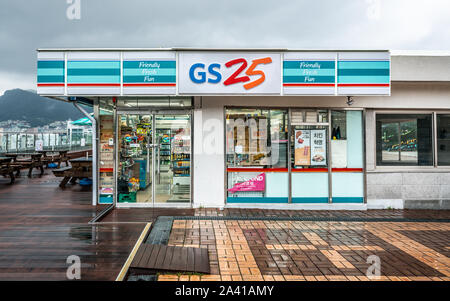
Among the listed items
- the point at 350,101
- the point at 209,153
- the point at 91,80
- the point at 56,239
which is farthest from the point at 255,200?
the point at 91,80

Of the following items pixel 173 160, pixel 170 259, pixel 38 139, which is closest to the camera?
pixel 170 259

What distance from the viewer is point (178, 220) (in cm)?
600

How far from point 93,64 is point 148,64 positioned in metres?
1.13

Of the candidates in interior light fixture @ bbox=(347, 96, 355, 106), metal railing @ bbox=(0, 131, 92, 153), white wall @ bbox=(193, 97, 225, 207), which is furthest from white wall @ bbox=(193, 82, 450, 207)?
metal railing @ bbox=(0, 131, 92, 153)

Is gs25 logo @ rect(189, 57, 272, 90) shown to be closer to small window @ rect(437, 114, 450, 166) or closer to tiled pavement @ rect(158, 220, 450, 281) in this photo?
tiled pavement @ rect(158, 220, 450, 281)

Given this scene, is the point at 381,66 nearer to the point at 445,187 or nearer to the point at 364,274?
the point at 445,187

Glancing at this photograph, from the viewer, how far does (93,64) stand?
625cm

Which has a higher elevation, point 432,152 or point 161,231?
point 432,152

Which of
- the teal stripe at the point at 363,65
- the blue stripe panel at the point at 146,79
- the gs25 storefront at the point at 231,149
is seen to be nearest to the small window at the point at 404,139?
the gs25 storefront at the point at 231,149

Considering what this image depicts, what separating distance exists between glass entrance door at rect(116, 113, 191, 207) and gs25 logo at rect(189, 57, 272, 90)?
1147 millimetres

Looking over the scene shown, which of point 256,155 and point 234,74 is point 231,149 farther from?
point 234,74

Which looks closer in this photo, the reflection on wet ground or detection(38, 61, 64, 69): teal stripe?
the reflection on wet ground

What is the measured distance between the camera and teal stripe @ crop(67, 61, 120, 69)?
20.4 ft

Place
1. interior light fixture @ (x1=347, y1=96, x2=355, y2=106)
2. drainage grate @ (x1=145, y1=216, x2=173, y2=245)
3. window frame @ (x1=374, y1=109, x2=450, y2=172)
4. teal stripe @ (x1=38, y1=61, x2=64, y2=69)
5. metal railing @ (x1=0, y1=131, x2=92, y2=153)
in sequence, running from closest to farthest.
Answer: drainage grate @ (x1=145, y1=216, x2=173, y2=245)
teal stripe @ (x1=38, y1=61, x2=64, y2=69)
interior light fixture @ (x1=347, y1=96, x2=355, y2=106)
window frame @ (x1=374, y1=109, x2=450, y2=172)
metal railing @ (x1=0, y1=131, x2=92, y2=153)
